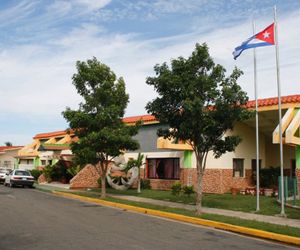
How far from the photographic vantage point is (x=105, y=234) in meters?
11.1

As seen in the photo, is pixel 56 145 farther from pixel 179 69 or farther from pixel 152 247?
pixel 152 247

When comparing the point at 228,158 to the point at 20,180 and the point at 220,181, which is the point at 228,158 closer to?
the point at 220,181

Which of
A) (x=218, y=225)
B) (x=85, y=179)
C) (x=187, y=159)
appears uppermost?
(x=187, y=159)

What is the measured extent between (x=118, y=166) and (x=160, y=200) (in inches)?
432

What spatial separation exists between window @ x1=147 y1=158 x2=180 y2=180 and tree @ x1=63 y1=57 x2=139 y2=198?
6.76 m

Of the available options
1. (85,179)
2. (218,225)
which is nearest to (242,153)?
(85,179)

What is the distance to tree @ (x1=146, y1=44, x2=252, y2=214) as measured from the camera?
15820 mm

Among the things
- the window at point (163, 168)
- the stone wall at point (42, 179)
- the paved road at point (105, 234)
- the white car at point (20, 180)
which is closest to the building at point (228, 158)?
the window at point (163, 168)

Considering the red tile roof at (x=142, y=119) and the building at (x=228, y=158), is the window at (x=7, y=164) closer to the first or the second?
the red tile roof at (x=142, y=119)

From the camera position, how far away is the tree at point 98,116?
23078mm

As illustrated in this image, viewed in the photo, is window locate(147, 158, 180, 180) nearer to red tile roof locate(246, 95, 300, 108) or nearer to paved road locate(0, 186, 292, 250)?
red tile roof locate(246, 95, 300, 108)

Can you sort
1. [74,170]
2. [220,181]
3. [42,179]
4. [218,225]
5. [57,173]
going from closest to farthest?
[218,225] → [220,181] → [74,170] → [57,173] → [42,179]

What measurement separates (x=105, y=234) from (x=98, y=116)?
41.5 feet

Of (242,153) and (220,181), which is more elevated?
(242,153)
